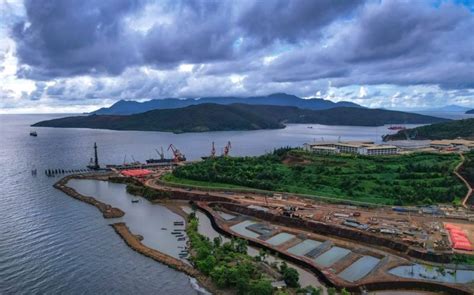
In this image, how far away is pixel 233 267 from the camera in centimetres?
2836

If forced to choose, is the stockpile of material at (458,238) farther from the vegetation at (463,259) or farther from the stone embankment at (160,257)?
the stone embankment at (160,257)

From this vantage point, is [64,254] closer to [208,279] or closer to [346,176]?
[208,279]

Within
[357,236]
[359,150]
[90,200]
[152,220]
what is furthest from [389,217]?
[359,150]

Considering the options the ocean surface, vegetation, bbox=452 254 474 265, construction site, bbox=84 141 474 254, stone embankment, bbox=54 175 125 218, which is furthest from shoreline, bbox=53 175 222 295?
vegetation, bbox=452 254 474 265

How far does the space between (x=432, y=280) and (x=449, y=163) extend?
120ft

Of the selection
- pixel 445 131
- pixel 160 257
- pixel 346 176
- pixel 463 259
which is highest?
pixel 445 131

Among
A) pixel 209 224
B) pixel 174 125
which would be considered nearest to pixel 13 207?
pixel 209 224

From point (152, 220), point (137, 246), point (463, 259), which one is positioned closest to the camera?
point (463, 259)

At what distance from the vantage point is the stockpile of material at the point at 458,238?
33.3 meters

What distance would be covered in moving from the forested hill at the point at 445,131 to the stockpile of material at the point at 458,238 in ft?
267

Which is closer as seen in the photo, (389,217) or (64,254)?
(64,254)

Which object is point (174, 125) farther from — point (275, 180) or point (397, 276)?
point (397, 276)

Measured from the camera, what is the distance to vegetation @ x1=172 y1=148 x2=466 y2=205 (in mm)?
49062

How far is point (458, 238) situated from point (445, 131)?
9518cm
